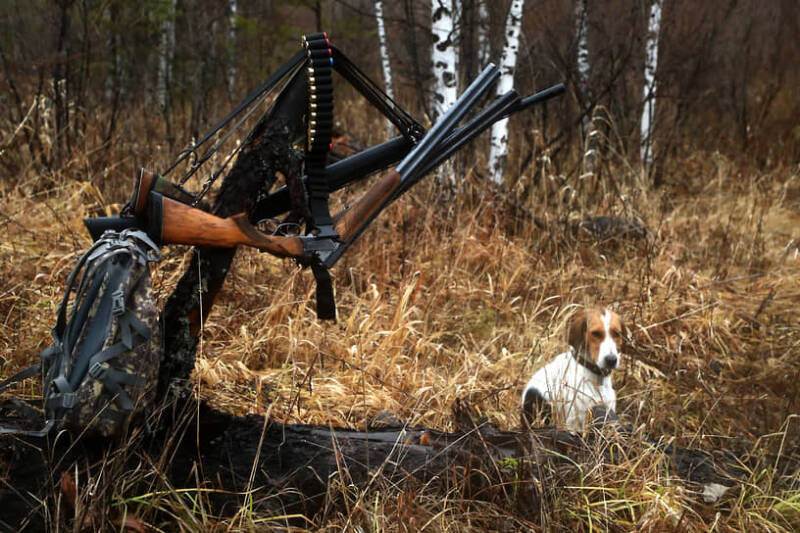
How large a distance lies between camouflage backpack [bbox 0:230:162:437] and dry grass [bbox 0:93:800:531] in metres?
0.25

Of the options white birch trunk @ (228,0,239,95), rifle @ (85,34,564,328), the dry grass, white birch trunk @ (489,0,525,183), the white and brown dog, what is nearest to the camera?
rifle @ (85,34,564,328)

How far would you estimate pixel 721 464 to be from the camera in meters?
2.47

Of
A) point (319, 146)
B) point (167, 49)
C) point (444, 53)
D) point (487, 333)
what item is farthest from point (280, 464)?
point (167, 49)

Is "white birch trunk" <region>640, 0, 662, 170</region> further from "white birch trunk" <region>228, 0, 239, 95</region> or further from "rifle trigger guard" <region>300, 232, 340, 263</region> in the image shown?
"rifle trigger guard" <region>300, 232, 340, 263</region>

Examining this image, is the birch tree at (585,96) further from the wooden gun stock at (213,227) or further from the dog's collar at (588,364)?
the wooden gun stock at (213,227)

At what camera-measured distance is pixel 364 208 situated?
214 cm

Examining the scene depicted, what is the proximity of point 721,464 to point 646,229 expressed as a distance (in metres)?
2.64

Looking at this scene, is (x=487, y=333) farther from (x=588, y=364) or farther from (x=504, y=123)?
(x=504, y=123)

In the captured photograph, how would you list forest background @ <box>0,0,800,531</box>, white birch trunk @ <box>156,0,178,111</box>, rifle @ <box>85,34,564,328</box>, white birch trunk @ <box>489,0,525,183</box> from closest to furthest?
rifle @ <box>85,34,564,328</box>
forest background @ <box>0,0,800,531</box>
white birch trunk @ <box>489,0,525,183</box>
white birch trunk @ <box>156,0,178,111</box>

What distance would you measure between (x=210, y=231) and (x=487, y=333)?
244 centimetres

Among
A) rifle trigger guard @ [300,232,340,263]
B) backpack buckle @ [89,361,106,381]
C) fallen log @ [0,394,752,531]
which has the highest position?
rifle trigger guard @ [300,232,340,263]

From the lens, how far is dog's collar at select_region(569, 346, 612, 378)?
297cm

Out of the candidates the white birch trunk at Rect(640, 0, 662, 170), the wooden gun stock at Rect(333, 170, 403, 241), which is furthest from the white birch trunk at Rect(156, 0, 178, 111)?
the wooden gun stock at Rect(333, 170, 403, 241)

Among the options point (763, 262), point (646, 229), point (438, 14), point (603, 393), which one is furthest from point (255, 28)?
point (603, 393)
